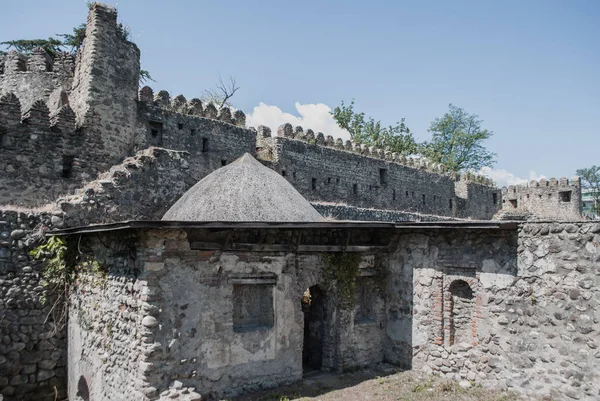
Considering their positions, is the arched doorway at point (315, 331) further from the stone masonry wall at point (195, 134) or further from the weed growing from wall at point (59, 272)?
the stone masonry wall at point (195, 134)

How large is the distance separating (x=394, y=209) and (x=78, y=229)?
68.2ft

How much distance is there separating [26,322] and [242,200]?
5092 millimetres

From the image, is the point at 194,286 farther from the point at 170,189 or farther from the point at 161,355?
the point at 170,189

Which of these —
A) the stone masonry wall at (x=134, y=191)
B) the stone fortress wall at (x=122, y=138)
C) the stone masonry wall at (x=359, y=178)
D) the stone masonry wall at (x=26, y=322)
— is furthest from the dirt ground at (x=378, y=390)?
the stone masonry wall at (x=359, y=178)

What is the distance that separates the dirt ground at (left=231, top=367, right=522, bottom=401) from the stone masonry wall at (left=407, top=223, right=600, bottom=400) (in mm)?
359

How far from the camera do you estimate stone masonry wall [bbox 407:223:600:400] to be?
26.9ft

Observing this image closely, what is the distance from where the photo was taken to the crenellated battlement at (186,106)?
17339 millimetres

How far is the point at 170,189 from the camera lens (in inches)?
472

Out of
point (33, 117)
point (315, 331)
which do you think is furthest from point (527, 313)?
point (33, 117)

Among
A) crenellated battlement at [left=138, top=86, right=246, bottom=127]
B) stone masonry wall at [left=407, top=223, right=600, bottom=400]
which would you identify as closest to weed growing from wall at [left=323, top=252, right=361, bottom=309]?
stone masonry wall at [left=407, top=223, right=600, bottom=400]

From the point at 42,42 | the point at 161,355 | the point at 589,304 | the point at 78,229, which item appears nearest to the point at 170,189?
the point at 78,229

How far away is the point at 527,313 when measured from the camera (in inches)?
353

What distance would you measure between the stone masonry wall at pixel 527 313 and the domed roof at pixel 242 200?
3.41m

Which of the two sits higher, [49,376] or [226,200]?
[226,200]
